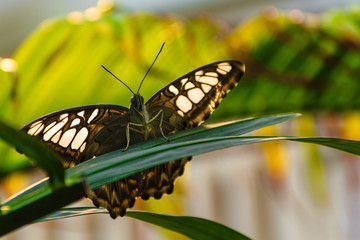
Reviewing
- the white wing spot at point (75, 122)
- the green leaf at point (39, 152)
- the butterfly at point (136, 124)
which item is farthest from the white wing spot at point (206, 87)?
the green leaf at point (39, 152)

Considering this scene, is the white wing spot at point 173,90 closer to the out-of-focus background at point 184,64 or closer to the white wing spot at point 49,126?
the white wing spot at point 49,126

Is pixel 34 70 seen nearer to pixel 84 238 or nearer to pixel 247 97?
pixel 247 97

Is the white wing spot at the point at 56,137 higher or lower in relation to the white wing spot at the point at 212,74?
lower

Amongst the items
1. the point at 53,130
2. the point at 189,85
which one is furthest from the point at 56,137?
the point at 189,85

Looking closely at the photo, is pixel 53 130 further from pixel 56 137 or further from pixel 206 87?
pixel 206 87

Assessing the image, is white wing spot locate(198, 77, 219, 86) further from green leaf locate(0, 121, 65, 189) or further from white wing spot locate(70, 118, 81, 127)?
green leaf locate(0, 121, 65, 189)
